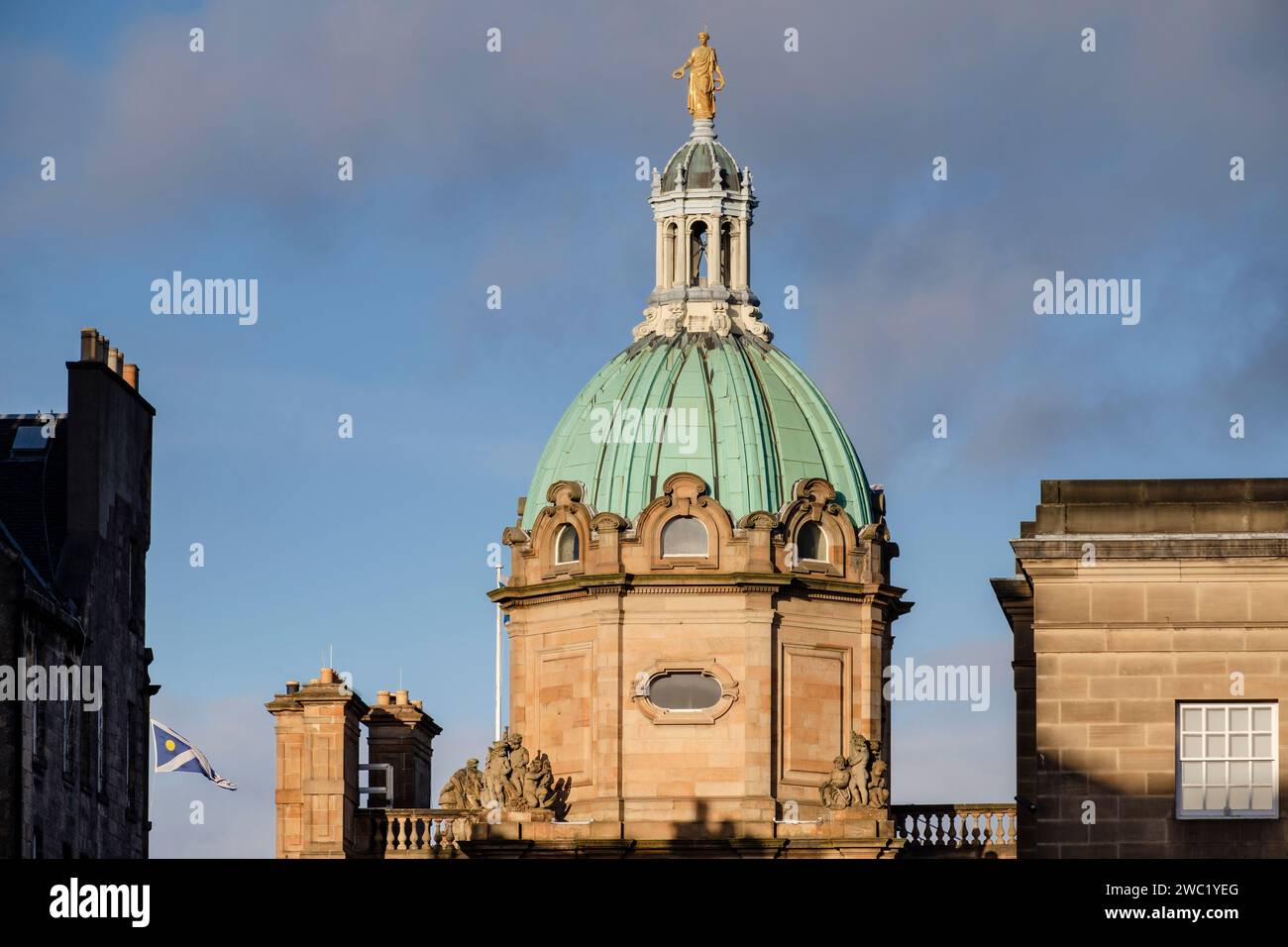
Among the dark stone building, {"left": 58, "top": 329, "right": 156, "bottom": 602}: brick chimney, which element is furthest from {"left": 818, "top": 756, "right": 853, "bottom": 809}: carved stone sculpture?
{"left": 58, "top": 329, "right": 156, "bottom": 602}: brick chimney

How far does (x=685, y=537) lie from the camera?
112 m

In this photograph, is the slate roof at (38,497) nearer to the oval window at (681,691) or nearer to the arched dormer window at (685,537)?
the arched dormer window at (685,537)

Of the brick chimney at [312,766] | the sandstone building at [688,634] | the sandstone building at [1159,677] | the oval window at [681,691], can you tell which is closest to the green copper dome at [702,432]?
the sandstone building at [688,634]

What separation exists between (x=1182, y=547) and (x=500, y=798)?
38.3 meters

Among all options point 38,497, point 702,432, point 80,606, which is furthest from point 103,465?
point 702,432

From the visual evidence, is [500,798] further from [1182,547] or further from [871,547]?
[1182,547]

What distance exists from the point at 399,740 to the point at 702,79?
2014cm

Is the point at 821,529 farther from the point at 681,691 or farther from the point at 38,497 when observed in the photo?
the point at 38,497

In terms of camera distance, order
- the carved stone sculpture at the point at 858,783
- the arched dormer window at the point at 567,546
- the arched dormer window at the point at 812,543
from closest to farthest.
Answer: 1. the carved stone sculpture at the point at 858,783
2. the arched dormer window at the point at 812,543
3. the arched dormer window at the point at 567,546

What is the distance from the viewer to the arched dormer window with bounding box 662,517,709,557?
11225 cm

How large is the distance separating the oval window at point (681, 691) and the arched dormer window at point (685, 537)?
308 centimetres

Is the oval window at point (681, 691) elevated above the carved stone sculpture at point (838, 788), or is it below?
above

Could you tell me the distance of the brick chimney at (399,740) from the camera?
365 feet

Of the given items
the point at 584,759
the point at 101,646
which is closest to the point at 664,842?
the point at 584,759
